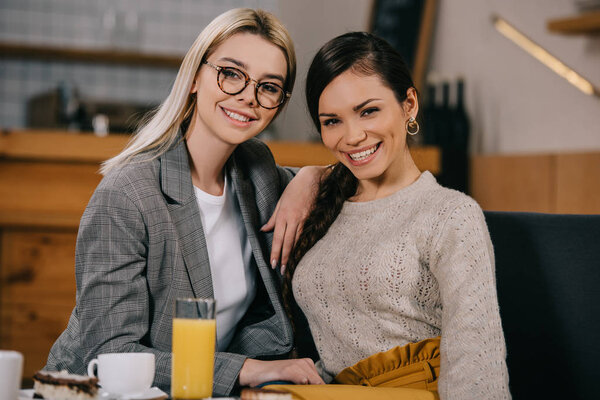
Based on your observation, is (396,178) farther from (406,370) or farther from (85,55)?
(85,55)

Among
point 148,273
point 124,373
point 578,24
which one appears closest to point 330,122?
point 148,273

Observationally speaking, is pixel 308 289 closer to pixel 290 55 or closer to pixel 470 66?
pixel 290 55

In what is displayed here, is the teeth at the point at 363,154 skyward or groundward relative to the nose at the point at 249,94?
groundward

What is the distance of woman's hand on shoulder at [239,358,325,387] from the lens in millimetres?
1405

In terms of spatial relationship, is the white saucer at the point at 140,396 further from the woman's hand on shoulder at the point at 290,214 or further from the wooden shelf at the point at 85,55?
the wooden shelf at the point at 85,55

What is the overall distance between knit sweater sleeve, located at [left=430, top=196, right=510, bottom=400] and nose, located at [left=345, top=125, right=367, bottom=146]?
280mm

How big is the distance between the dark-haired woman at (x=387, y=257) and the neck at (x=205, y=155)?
0.80 ft

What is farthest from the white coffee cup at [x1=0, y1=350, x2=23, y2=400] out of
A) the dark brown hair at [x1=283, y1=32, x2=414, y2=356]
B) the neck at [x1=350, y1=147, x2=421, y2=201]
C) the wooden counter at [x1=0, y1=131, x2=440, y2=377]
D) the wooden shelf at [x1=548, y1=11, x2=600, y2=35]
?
the wooden shelf at [x1=548, y1=11, x2=600, y2=35]

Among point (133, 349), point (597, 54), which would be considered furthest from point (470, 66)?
point (133, 349)

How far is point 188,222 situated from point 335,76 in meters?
0.47

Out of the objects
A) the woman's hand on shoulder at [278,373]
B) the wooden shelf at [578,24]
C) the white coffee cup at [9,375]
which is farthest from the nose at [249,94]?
the wooden shelf at [578,24]

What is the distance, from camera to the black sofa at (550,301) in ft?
4.81

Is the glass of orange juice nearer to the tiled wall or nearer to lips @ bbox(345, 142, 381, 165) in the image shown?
lips @ bbox(345, 142, 381, 165)

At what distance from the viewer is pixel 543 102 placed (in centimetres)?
288
